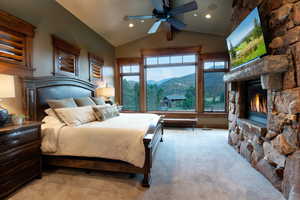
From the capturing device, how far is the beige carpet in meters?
1.80

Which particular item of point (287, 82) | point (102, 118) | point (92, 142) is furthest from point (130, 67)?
point (287, 82)

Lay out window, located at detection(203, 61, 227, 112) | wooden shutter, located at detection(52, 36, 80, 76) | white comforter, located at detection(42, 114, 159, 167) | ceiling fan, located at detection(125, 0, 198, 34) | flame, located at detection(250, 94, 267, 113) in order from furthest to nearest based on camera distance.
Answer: window, located at detection(203, 61, 227, 112) → wooden shutter, located at detection(52, 36, 80, 76) → ceiling fan, located at detection(125, 0, 198, 34) → flame, located at detection(250, 94, 267, 113) → white comforter, located at detection(42, 114, 159, 167)

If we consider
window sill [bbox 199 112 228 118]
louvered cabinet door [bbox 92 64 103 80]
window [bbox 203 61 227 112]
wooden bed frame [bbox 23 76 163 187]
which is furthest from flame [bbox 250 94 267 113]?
louvered cabinet door [bbox 92 64 103 80]

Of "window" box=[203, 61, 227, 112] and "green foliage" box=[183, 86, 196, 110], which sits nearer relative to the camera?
"window" box=[203, 61, 227, 112]

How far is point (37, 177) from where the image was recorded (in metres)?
2.17

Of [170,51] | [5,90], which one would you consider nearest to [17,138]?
[5,90]

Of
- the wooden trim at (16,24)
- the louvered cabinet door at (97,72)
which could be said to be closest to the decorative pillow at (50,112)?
the wooden trim at (16,24)

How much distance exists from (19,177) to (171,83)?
4.95 metres

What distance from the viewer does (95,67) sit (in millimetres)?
4656

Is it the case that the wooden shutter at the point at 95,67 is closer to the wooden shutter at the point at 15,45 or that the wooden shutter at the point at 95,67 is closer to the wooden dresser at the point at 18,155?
the wooden shutter at the point at 15,45

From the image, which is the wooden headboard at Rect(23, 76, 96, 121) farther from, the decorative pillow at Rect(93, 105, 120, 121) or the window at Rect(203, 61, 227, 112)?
the window at Rect(203, 61, 227, 112)

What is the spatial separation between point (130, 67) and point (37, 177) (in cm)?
462

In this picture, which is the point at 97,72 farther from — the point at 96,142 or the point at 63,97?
the point at 96,142

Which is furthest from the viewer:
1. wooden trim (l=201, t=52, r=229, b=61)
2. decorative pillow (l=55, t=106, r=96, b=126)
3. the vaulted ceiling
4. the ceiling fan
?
wooden trim (l=201, t=52, r=229, b=61)
